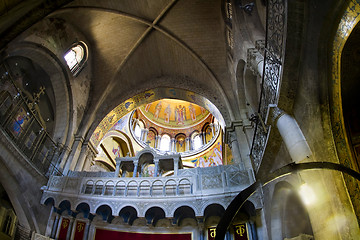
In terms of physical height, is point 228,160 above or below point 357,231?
above

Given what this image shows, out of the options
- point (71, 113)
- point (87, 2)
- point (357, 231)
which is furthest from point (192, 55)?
point (357, 231)

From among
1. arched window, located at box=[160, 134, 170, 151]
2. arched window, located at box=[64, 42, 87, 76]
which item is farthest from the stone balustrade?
arched window, located at box=[160, 134, 170, 151]

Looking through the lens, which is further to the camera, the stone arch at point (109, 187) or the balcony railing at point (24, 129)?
the stone arch at point (109, 187)

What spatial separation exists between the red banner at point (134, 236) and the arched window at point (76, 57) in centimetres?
890

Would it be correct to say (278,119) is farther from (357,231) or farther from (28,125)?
(28,125)

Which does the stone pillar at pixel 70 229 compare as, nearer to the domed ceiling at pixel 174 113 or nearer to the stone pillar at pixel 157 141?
the stone pillar at pixel 157 141

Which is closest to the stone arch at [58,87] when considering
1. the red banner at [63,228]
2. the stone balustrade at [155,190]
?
the stone balustrade at [155,190]

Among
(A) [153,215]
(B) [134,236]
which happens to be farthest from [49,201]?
(A) [153,215]

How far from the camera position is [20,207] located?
8.63 m

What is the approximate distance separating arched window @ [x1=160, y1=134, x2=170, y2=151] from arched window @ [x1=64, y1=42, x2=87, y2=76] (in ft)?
39.1

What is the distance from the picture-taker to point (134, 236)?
9.69 metres

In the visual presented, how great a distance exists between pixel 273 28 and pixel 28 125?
10581 mm

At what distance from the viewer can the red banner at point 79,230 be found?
9.46 m

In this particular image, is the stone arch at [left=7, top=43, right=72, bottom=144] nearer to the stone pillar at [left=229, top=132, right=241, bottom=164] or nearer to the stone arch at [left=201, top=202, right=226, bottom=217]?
the stone arch at [left=201, top=202, right=226, bottom=217]
